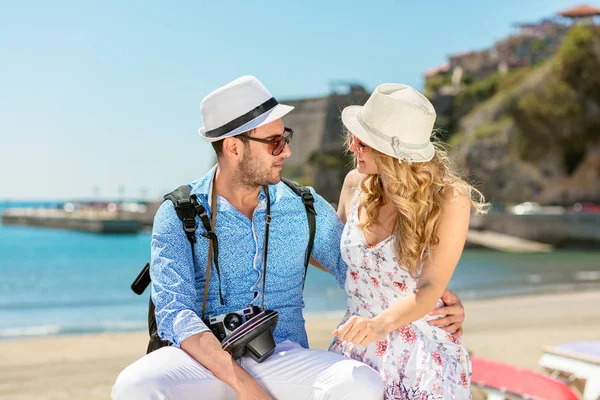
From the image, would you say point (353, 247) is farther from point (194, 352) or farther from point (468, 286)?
point (468, 286)

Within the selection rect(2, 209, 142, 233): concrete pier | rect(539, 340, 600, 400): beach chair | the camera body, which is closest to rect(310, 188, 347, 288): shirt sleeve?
the camera body

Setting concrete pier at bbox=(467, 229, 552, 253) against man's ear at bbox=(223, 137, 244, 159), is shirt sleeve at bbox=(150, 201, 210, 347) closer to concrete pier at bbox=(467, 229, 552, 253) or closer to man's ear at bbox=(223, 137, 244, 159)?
man's ear at bbox=(223, 137, 244, 159)

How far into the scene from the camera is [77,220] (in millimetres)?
57344

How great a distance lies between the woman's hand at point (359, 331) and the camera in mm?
2096

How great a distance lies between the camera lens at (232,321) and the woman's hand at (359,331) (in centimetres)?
34

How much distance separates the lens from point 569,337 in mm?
7531

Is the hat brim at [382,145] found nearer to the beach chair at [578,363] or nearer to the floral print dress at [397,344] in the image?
the floral print dress at [397,344]

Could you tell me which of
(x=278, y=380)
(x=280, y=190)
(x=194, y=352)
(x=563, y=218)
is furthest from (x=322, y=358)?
(x=563, y=218)

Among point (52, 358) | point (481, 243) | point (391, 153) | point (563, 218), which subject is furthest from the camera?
point (481, 243)

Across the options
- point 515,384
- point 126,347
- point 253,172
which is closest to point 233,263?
point 253,172

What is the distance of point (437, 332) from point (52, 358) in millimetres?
Answer: 5862

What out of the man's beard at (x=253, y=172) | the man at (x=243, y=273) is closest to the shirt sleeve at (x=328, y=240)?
the man at (x=243, y=273)

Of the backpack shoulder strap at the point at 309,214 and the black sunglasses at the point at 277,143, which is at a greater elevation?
the black sunglasses at the point at 277,143

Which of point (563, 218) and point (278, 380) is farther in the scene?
point (563, 218)
